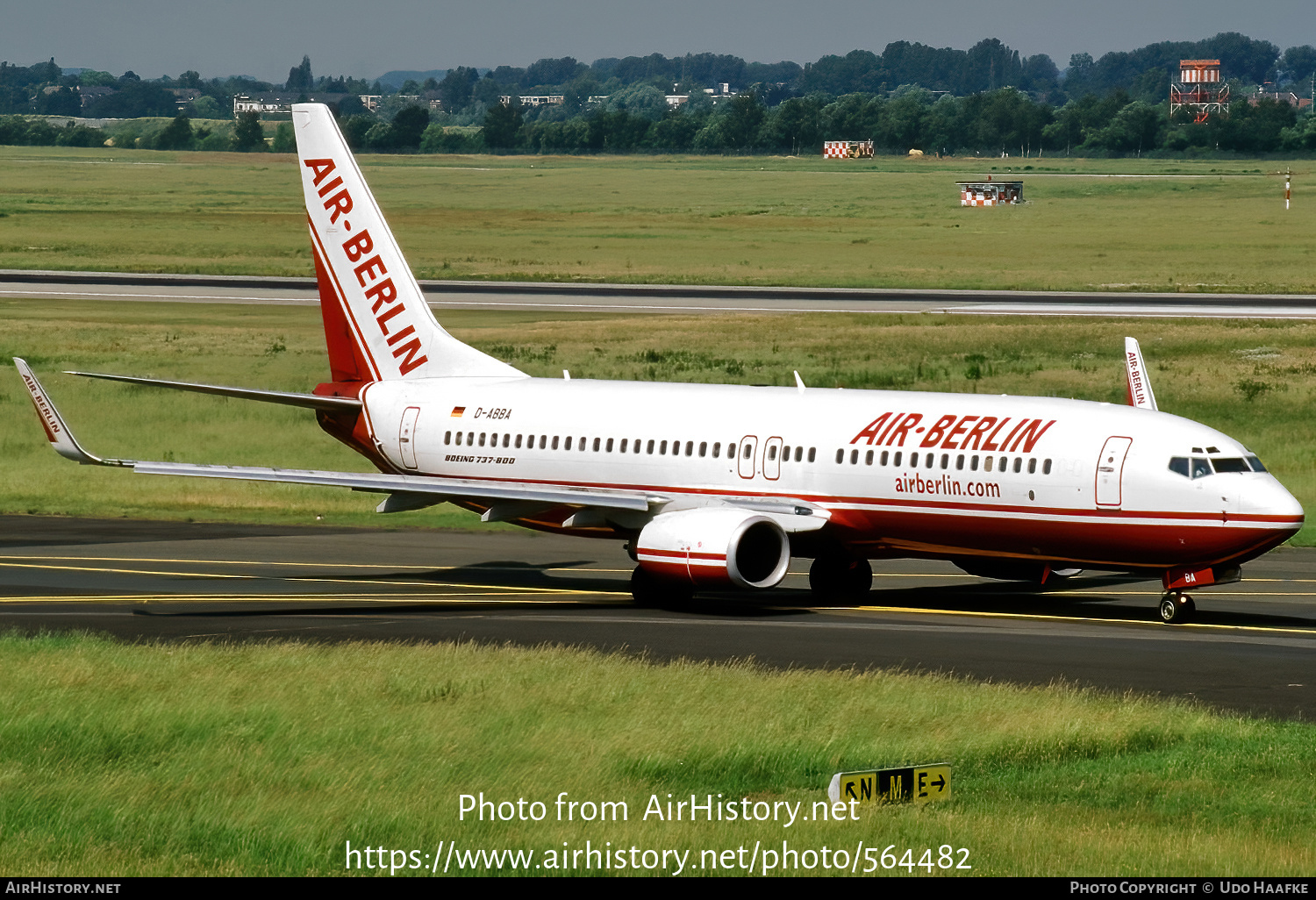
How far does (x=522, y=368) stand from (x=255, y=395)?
1590 inches

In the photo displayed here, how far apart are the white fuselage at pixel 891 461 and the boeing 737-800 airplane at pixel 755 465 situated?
45 millimetres

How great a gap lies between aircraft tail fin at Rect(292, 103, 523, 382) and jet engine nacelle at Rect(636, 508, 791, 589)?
9489 mm

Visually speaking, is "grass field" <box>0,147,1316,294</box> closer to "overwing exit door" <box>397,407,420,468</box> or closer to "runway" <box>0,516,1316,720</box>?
"runway" <box>0,516,1316,720</box>

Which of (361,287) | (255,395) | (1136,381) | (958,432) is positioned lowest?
(255,395)

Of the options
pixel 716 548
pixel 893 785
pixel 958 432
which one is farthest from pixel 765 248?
pixel 893 785

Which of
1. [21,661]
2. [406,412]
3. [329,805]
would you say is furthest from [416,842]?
[406,412]

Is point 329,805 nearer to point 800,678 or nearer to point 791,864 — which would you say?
point 791,864

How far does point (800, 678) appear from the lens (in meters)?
28.6

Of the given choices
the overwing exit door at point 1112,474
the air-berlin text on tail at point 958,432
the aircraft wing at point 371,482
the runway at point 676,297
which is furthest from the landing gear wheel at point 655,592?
the runway at point 676,297

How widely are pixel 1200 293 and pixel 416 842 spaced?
341 ft

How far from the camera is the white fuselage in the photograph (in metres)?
35.6

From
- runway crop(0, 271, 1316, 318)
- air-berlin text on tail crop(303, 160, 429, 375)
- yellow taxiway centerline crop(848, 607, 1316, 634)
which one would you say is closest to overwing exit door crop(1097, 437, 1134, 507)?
yellow taxiway centerline crop(848, 607, 1316, 634)

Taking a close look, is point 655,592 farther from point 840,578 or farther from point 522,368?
point 522,368

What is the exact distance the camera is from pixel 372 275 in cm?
4688
